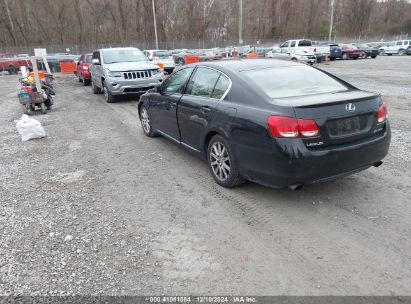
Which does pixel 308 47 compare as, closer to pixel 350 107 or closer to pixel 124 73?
pixel 124 73

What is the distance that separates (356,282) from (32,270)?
283cm

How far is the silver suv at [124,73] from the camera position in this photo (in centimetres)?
1092

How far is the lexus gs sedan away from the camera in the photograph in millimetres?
3486

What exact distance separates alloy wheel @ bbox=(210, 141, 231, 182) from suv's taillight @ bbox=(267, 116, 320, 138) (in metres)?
0.93

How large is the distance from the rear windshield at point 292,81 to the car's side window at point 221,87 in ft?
0.90

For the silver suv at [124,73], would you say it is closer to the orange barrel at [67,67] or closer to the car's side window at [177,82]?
the car's side window at [177,82]

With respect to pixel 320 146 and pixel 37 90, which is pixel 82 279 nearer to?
pixel 320 146

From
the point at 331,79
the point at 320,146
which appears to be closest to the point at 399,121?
the point at 331,79

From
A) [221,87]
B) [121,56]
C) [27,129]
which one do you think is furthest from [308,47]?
[221,87]

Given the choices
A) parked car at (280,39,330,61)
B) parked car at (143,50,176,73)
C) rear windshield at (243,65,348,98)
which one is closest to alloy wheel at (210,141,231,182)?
rear windshield at (243,65,348,98)

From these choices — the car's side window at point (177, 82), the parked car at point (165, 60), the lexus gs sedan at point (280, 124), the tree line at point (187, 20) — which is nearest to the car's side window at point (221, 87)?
the lexus gs sedan at point (280, 124)

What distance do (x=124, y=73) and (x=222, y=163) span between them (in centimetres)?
758

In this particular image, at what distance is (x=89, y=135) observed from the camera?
25.2 ft

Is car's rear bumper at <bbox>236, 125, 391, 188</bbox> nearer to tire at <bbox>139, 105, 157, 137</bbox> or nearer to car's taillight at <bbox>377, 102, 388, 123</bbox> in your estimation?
car's taillight at <bbox>377, 102, 388, 123</bbox>
